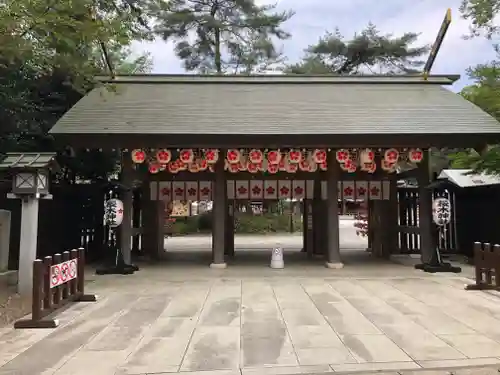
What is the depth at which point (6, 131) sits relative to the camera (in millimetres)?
12797

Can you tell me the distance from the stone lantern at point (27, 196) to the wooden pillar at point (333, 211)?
786 centimetres

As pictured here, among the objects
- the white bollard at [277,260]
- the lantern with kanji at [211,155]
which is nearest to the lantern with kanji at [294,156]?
the lantern with kanji at [211,155]

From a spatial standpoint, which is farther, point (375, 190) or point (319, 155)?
point (375, 190)

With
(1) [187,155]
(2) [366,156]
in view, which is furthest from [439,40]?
(1) [187,155]

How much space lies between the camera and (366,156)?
40.9 feet

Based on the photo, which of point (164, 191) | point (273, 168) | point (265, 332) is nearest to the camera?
point (265, 332)

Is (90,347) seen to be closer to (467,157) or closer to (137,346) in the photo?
(137,346)

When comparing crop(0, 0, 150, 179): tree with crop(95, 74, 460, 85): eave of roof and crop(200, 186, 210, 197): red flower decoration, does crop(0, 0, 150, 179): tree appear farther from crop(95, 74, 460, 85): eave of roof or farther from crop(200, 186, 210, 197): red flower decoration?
crop(200, 186, 210, 197): red flower decoration

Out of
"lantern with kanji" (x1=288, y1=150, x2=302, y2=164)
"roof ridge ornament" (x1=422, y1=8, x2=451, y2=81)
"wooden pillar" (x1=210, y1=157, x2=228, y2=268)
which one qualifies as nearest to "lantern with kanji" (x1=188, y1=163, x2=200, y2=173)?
"wooden pillar" (x1=210, y1=157, x2=228, y2=268)

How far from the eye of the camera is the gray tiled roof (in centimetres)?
1173

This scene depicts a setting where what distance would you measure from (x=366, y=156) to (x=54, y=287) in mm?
9034

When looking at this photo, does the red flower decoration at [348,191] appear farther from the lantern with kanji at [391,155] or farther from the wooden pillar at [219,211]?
the wooden pillar at [219,211]

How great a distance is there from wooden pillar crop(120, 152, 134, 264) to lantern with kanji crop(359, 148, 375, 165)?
23.1 feet

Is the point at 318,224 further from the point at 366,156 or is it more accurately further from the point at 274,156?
the point at 274,156
